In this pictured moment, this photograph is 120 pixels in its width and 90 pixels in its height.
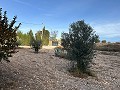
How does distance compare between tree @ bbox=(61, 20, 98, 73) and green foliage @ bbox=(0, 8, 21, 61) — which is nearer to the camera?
green foliage @ bbox=(0, 8, 21, 61)

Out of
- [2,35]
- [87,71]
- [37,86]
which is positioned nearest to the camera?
[2,35]

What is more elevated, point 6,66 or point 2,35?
point 2,35

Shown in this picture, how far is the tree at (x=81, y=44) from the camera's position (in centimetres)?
1564

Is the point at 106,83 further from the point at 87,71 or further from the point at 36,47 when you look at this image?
the point at 36,47

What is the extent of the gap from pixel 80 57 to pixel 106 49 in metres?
20.2

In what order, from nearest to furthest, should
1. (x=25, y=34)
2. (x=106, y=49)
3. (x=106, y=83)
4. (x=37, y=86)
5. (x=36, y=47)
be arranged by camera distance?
(x=37, y=86) < (x=106, y=83) < (x=36, y=47) < (x=106, y=49) < (x=25, y=34)

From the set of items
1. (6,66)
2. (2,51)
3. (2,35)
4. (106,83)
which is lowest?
(106,83)

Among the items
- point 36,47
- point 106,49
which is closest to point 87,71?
point 36,47

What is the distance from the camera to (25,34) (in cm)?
4097

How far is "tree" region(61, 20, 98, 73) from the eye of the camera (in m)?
15.6

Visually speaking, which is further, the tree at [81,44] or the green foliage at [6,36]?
the tree at [81,44]

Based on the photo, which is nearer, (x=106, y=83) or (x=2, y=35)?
(x=2, y=35)

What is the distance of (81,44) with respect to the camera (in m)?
15.6

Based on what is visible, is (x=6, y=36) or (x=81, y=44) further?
(x=81, y=44)
